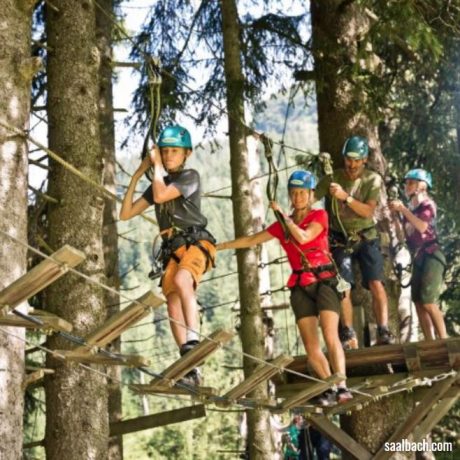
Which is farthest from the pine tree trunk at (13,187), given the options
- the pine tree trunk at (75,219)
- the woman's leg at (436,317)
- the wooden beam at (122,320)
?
the woman's leg at (436,317)

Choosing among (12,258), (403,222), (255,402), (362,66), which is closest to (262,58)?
(362,66)

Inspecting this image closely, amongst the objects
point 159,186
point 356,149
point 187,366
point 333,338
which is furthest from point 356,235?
point 187,366

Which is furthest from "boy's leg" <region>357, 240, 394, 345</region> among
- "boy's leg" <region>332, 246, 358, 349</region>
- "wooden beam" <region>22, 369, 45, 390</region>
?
"wooden beam" <region>22, 369, 45, 390</region>

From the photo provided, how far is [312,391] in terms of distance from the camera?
6.11 metres

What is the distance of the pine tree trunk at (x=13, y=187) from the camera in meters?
4.74

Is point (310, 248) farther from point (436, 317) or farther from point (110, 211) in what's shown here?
point (110, 211)

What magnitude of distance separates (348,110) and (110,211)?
2941 mm

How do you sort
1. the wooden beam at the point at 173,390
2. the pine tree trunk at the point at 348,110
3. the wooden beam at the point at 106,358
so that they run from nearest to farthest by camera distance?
the wooden beam at the point at 106,358, the wooden beam at the point at 173,390, the pine tree trunk at the point at 348,110

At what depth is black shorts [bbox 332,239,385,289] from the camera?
280 inches

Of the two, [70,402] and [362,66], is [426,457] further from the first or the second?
[70,402]

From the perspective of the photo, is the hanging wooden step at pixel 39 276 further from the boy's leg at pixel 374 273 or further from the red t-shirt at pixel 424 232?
the red t-shirt at pixel 424 232

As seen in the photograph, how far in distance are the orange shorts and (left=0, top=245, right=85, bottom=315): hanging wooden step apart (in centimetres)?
169

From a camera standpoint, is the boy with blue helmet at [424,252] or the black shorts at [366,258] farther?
the boy with blue helmet at [424,252]

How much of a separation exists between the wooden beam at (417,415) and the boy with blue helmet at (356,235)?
70cm
